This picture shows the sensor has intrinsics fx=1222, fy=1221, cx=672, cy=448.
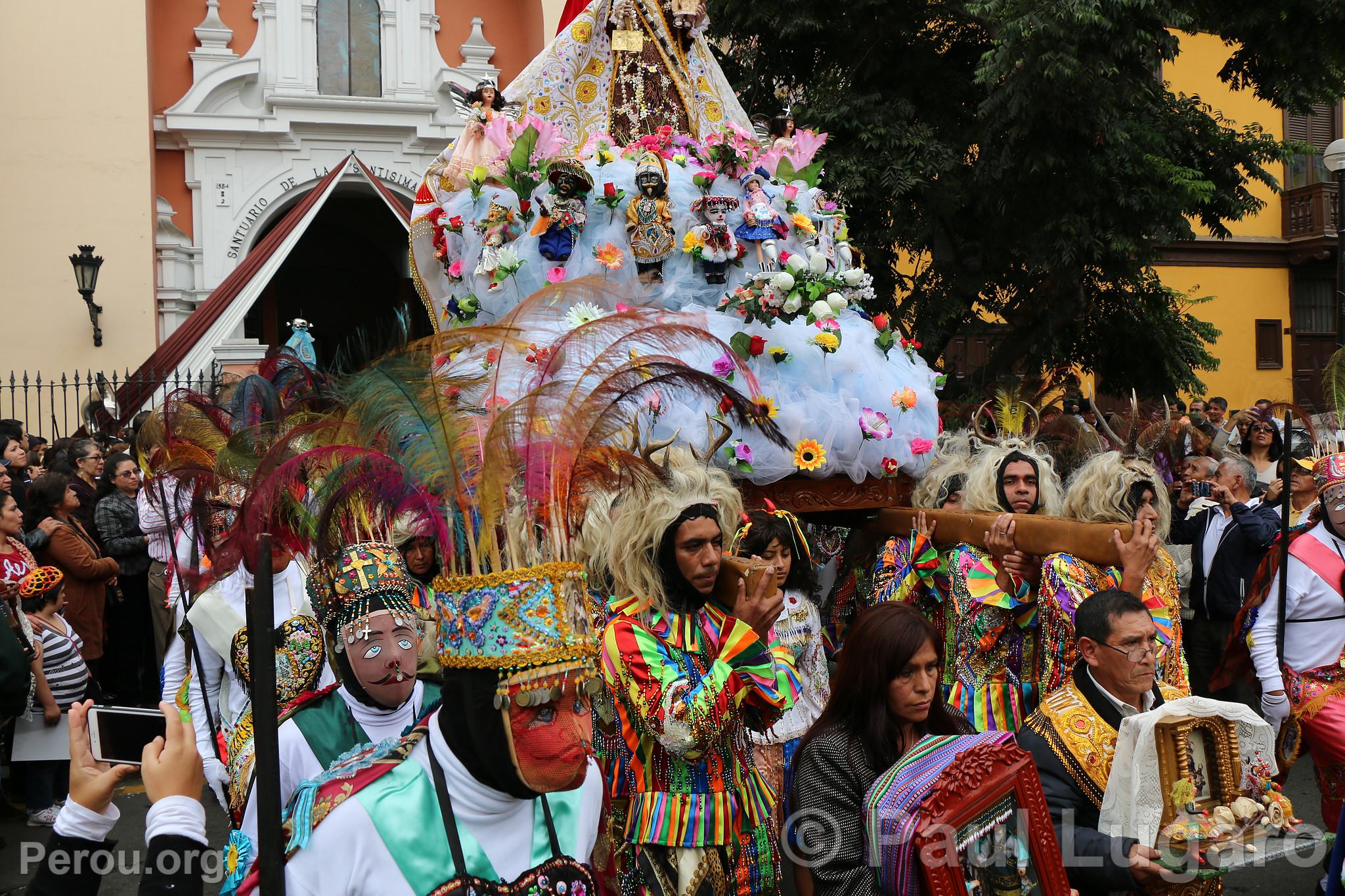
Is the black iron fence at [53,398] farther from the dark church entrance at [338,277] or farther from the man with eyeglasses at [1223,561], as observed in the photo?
the man with eyeglasses at [1223,561]

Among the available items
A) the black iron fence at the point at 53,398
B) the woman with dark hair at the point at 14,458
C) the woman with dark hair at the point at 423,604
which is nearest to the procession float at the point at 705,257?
the woman with dark hair at the point at 423,604

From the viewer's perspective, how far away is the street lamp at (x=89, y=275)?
1480 cm

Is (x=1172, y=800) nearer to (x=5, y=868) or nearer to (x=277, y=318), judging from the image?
(x=5, y=868)

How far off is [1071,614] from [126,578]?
6.18 meters

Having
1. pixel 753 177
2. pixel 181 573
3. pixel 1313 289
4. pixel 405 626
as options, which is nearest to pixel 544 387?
pixel 405 626

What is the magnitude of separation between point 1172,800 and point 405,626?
195cm

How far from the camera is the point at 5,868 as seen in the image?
5.78 metres

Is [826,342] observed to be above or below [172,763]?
above

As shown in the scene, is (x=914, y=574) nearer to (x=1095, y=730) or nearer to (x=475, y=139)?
(x=1095, y=730)

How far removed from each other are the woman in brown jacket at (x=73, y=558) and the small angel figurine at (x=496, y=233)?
3.43 metres

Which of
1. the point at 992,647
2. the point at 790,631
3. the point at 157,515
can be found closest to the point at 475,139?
the point at 157,515

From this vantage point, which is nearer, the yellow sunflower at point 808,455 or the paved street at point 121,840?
the yellow sunflower at point 808,455

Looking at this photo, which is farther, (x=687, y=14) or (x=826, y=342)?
(x=687, y=14)

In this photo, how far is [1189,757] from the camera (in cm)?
303
